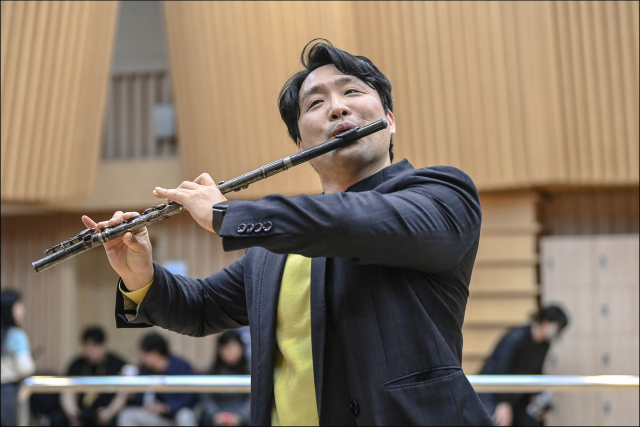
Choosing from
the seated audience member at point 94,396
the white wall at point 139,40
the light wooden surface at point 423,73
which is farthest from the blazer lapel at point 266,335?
the white wall at point 139,40

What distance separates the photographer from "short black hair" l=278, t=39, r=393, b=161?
1849 mm

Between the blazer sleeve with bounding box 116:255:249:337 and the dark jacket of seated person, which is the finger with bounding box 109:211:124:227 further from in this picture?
the dark jacket of seated person

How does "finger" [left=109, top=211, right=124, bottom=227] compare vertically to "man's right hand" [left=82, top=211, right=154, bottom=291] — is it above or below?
above

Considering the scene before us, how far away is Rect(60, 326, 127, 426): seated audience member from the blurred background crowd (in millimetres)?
18

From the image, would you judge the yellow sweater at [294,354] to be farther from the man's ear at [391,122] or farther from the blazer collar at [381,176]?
the man's ear at [391,122]

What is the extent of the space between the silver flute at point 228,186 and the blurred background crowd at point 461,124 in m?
3.46

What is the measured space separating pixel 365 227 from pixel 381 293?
0.19 metres

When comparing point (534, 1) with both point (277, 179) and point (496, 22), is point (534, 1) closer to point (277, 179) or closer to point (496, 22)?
point (496, 22)

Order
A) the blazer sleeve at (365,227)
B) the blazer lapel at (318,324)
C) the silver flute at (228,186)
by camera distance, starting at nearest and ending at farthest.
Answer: the blazer sleeve at (365,227), the blazer lapel at (318,324), the silver flute at (228,186)

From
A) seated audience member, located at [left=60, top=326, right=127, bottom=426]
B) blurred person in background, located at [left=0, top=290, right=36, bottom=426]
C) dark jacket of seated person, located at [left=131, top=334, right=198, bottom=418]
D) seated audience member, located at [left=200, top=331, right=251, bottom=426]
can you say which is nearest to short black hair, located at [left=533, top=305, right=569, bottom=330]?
seated audience member, located at [left=200, top=331, right=251, bottom=426]

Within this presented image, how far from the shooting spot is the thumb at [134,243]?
174 cm

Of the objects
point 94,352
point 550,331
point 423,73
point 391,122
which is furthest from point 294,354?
point 94,352

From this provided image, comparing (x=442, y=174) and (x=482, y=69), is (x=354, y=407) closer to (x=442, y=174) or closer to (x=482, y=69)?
(x=442, y=174)

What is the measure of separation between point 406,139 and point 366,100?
4.50 m
